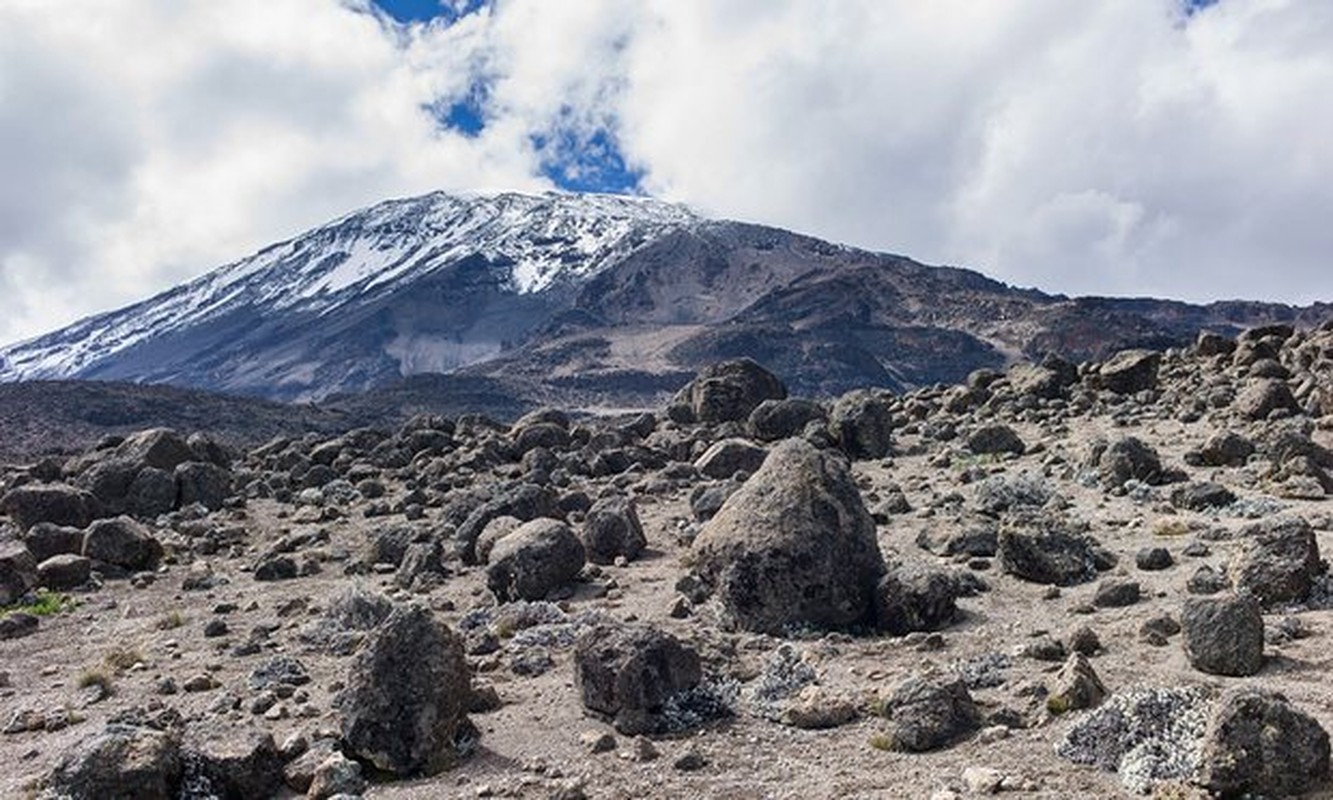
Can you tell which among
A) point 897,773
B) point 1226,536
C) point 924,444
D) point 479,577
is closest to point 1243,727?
point 897,773

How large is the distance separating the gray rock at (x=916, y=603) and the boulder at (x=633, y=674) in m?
2.35

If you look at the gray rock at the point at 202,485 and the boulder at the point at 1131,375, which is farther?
the boulder at the point at 1131,375

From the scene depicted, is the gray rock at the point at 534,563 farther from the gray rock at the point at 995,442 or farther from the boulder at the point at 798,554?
the gray rock at the point at 995,442

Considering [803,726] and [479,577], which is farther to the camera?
[479,577]

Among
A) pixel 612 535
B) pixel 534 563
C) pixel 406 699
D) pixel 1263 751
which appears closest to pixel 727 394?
pixel 612 535

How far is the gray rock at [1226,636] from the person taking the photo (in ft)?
25.1

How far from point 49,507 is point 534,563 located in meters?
11.6

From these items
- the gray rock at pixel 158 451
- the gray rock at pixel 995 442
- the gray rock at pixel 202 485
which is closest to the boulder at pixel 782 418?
the gray rock at pixel 995 442

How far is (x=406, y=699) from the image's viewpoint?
7.63 m

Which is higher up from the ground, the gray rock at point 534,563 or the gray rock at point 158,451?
the gray rock at point 158,451

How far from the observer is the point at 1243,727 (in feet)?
19.5

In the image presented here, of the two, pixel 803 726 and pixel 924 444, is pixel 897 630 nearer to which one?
pixel 803 726

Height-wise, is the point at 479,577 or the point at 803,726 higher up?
the point at 479,577

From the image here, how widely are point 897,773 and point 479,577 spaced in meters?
8.07
